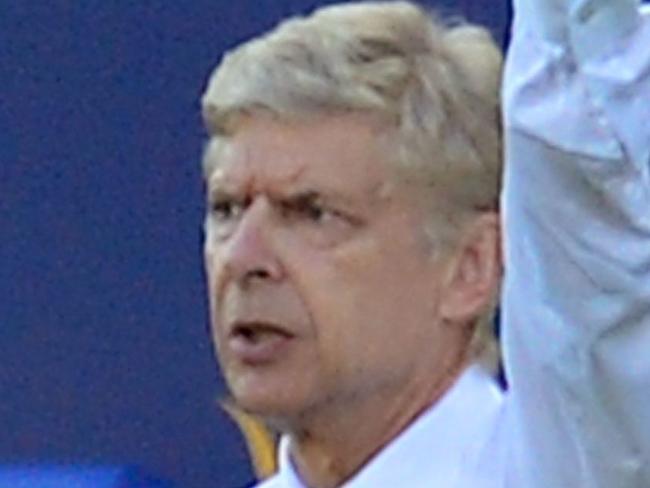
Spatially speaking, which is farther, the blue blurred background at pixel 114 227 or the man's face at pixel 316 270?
the blue blurred background at pixel 114 227

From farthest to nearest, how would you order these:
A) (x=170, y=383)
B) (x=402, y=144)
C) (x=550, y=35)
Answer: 1. (x=170, y=383)
2. (x=402, y=144)
3. (x=550, y=35)

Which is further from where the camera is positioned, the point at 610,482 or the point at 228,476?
the point at 228,476

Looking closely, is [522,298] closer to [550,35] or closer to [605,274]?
[605,274]

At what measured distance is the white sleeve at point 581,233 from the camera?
1836mm

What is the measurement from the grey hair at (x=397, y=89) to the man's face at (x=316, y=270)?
2 centimetres

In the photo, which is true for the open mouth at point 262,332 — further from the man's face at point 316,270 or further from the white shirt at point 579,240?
Result: the white shirt at point 579,240

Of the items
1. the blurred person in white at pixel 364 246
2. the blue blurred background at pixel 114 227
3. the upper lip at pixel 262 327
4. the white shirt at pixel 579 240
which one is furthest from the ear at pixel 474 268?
the blue blurred background at pixel 114 227

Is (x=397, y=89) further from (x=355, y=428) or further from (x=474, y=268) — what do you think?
(x=355, y=428)

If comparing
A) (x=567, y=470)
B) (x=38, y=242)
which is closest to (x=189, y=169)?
(x=38, y=242)

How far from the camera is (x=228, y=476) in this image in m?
3.36

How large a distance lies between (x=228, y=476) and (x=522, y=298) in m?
1.48

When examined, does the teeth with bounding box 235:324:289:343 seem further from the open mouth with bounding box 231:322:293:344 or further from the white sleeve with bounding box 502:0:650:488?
the white sleeve with bounding box 502:0:650:488

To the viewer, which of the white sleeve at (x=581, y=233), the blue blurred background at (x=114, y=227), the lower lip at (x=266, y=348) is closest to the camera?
the white sleeve at (x=581, y=233)

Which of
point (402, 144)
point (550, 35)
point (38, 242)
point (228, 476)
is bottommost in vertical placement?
point (228, 476)
